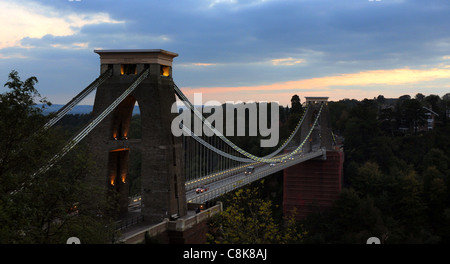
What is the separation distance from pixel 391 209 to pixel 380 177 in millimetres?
5326

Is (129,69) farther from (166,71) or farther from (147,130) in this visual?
(147,130)

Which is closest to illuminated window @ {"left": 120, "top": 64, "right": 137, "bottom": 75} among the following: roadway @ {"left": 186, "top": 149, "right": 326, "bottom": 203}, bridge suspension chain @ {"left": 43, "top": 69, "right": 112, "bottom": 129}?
bridge suspension chain @ {"left": 43, "top": 69, "right": 112, "bottom": 129}

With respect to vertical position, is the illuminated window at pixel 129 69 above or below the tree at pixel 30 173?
above

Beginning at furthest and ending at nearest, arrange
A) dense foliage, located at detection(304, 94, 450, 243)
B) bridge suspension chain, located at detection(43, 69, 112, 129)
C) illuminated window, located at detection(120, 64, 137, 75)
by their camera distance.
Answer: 1. dense foliage, located at detection(304, 94, 450, 243)
2. illuminated window, located at detection(120, 64, 137, 75)
3. bridge suspension chain, located at detection(43, 69, 112, 129)

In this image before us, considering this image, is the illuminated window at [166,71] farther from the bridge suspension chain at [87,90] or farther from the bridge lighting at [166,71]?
the bridge suspension chain at [87,90]

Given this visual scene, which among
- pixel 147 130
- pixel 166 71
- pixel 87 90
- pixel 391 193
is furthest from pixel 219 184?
pixel 391 193

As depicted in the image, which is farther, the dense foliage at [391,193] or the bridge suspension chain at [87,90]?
the dense foliage at [391,193]

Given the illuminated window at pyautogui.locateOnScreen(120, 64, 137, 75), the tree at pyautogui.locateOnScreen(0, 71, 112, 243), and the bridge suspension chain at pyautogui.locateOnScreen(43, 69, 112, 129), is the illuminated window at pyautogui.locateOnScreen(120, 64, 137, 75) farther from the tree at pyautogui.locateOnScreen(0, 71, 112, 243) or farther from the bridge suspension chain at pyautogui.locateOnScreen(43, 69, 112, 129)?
the tree at pyautogui.locateOnScreen(0, 71, 112, 243)

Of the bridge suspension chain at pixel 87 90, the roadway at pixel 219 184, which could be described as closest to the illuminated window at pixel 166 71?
the bridge suspension chain at pixel 87 90

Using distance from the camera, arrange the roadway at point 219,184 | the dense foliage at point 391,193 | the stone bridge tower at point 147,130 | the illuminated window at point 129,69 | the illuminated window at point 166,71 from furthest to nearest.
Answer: the dense foliage at point 391,193 → the roadway at point 219,184 → the illuminated window at point 166,71 → the illuminated window at point 129,69 → the stone bridge tower at point 147,130

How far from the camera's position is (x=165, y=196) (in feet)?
94.4

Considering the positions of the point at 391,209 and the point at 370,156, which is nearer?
the point at 391,209

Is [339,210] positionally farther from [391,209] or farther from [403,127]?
[403,127]
